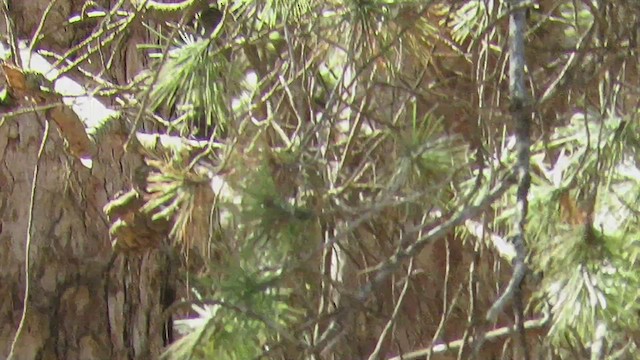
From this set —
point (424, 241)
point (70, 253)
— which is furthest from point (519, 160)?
point (70, 253)

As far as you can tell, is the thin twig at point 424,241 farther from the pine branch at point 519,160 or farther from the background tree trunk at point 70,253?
the background tree trunk at point 70,253

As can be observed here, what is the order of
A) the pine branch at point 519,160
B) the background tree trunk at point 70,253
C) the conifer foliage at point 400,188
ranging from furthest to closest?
the background tree trunk at point 70,253 → the conifer foliage at point 400,188 → the pine branch at point 519,160

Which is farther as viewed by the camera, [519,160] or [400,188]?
[400,188]

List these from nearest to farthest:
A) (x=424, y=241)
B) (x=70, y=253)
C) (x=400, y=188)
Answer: (x=424, y=241) < (x=400, y=188) < (x=70, y=253)

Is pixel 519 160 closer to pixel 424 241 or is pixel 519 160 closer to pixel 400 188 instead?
pixel 424 241

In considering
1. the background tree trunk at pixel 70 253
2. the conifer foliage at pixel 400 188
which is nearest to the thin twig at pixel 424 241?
the conifer foliage at pixel 400 188

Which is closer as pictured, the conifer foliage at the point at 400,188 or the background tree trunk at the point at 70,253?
the conifer foliage at the point at 400,188

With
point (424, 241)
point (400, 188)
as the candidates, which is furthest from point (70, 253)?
point (424, 241)

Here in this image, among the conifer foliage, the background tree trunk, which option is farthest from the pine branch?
the background tree trunk

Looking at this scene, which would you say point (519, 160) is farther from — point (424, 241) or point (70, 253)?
point (70, 253)

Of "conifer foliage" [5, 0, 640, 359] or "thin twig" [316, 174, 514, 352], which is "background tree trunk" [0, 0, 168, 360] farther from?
"thin twig" [316, 174, 514, 352]

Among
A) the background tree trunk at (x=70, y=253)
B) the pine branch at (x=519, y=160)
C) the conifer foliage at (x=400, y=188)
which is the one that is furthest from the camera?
the background tree trunk at (x=70, y=253)

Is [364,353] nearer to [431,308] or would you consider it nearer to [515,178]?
[431,308]

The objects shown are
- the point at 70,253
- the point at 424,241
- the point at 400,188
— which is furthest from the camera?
the point at 70,253
